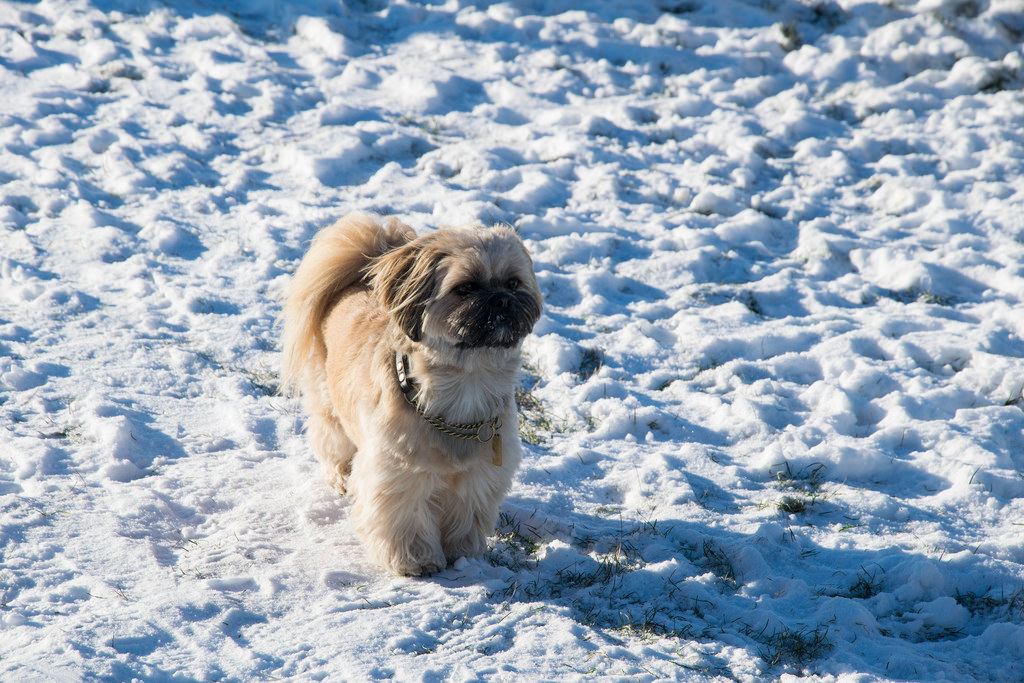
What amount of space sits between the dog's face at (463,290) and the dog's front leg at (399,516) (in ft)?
1.93

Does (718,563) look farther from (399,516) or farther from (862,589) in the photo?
(399,516)

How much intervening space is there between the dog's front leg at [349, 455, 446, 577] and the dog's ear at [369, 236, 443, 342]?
0.58 metres

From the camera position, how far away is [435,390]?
125 inches

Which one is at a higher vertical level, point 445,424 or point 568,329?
point 445,424

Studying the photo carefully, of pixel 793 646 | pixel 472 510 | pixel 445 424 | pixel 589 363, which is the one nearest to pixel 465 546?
pixel 472 510

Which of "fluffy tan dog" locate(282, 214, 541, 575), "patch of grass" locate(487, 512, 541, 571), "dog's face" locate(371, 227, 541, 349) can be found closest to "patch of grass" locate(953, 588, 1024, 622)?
"patch of grass" locate(487, 512, 541, 571)

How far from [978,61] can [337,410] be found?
7213mm

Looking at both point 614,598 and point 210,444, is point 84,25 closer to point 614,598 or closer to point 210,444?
point 210,444

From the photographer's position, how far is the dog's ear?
307cm

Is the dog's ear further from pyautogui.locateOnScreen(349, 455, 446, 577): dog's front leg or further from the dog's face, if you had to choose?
pyautogui.locateOnScreen(349, 455, 446, 577): dog's front leg

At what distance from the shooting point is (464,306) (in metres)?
2.97

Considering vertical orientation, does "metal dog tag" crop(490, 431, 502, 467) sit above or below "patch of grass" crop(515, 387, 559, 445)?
above

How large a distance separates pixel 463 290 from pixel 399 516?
3.25 ft

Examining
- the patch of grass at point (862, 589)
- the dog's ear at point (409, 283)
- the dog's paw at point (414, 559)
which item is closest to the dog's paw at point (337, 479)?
the dog's paw at point (414, 559)
